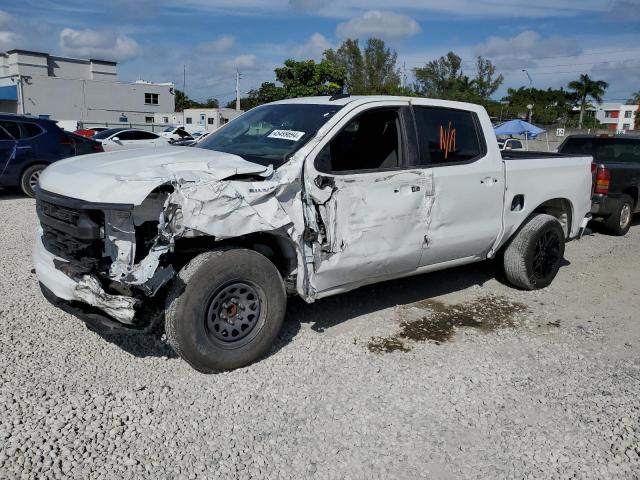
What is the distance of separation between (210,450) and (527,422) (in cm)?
195

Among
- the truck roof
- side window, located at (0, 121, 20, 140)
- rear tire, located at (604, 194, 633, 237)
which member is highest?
the truck roof

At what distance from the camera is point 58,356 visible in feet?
13.7

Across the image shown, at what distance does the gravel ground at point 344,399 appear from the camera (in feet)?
10.2

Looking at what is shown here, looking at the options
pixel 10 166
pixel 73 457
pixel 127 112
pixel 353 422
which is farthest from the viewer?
pixel 127 112

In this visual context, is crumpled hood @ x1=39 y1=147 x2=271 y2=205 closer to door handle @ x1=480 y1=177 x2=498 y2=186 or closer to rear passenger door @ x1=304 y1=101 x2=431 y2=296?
rear passenger door @ x1=304 y1=101 x2=431 y2=296

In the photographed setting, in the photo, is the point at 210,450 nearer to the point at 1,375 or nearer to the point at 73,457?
the point at 73,457

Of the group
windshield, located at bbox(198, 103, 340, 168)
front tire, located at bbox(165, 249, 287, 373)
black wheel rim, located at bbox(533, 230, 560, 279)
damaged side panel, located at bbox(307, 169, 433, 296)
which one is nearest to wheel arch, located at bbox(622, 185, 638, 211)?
black wheel rim, located at bbox(533, 230, 560, 279)

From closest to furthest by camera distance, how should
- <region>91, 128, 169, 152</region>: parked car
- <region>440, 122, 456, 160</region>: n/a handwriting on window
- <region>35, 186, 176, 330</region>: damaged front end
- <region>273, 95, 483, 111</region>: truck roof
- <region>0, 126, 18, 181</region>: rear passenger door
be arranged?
<region>35, 186, 176, 330</region>: damaged front end → <region>273, 95, 483, 111</region>: truck roof → <region>440, 122, 456, 160</region>: n/a handwriting on window → <region>0, 126, 18, 181</region>: rear passenger door → <region>91, 128, 169, 152</region>: parked car

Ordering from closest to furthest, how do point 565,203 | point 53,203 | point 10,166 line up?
1. point 53,203
2. point 565,203
3. point 10,166

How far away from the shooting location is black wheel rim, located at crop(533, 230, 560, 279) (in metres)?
6.07

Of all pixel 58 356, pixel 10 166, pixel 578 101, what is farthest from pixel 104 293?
pixel 578 101

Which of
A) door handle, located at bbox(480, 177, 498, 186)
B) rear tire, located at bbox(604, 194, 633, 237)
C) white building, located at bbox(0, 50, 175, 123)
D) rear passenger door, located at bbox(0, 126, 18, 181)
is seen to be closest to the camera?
door handle, located at bbox(480, 177, 498, 186)

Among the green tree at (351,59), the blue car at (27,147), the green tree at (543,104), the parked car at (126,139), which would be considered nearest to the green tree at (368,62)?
the green tree at (351,59)

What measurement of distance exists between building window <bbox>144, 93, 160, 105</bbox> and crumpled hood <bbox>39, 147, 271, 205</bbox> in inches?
2440
